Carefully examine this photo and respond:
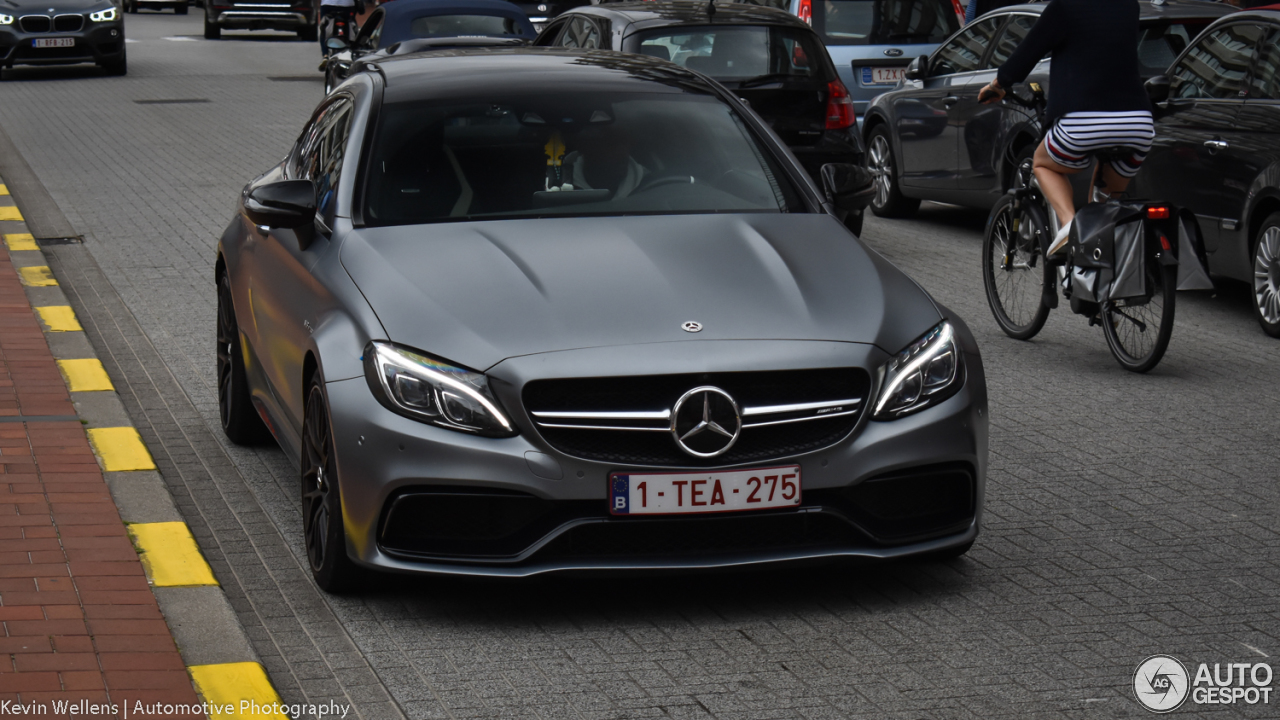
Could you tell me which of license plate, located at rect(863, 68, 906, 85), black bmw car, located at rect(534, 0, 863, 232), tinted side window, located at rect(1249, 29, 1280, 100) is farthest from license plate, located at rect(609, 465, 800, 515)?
license plate, located at rect(863, 68, 906, 85)

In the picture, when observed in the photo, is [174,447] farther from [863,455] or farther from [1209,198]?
[1209,198]

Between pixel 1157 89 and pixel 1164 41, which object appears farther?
pixel 1164 41

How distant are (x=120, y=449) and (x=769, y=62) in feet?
20.7

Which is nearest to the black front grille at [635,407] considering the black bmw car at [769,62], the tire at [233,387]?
the tire at [233,387]

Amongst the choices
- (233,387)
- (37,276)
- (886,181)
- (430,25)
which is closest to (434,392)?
(233,387)

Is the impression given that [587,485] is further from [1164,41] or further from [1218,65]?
[1164,41]

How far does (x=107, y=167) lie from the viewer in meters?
16.3

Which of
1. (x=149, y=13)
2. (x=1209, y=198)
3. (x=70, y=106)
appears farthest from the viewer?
(x=149, y=13)

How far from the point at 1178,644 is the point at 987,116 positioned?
8069mm

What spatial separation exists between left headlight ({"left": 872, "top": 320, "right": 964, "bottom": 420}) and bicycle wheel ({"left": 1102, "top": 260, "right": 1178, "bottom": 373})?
10.7ft

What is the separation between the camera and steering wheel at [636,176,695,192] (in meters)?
5.88

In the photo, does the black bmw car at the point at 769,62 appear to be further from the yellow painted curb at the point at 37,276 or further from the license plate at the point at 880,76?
the yellow painted curb at the point at 37,276

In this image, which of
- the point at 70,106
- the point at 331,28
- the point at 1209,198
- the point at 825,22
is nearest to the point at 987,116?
the point at 1209,198

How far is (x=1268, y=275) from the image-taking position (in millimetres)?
9062
